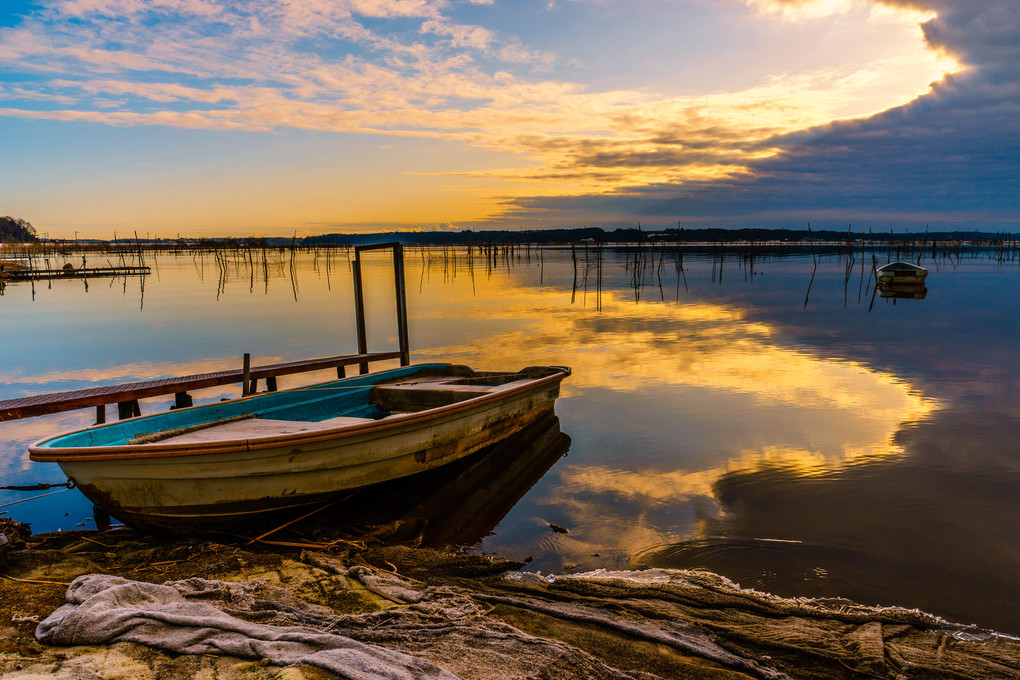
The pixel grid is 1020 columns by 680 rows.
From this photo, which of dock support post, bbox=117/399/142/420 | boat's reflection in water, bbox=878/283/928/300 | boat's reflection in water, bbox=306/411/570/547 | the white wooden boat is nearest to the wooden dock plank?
dock support post, bbox=117/399/142/420

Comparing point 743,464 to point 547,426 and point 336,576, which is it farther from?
point 336,576

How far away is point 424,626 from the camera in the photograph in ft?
12.7

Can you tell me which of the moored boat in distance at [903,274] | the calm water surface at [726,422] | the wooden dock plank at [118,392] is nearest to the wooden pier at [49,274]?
the calm water surface at [726,422]

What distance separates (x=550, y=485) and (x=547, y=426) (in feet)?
7.86

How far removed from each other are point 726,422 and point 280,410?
7.01 m

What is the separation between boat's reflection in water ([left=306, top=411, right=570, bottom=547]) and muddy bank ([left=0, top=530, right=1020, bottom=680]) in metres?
1.13

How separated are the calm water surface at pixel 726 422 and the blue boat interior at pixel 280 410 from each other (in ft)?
4.86

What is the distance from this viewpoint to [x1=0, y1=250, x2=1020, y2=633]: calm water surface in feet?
18.7

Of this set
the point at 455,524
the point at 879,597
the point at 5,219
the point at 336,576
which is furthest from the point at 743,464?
the point at 5,219

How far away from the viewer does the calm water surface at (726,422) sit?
5703mm

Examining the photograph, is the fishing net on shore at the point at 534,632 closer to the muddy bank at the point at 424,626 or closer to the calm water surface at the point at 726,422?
the muddy bank at the point at 424,626

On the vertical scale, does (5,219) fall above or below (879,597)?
above

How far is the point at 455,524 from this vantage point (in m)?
6.69

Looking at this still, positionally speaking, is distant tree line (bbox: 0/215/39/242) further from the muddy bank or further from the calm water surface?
the muddy bank
